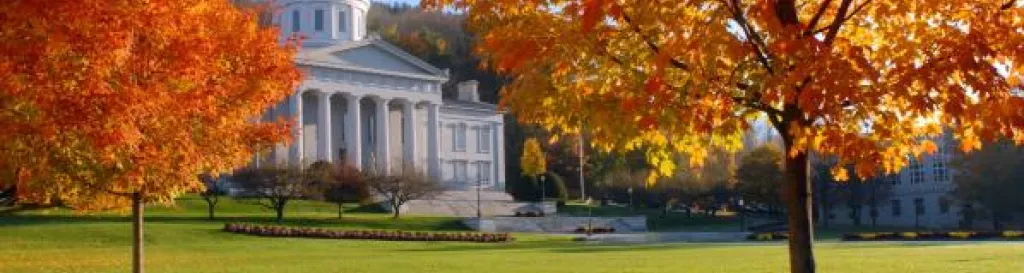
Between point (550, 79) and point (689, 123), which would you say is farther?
point (550, 79)

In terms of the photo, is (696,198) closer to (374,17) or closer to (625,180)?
(625,180)

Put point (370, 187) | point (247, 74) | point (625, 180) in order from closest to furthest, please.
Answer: point (247, 74)
point (370, 187)
point (625, 180)

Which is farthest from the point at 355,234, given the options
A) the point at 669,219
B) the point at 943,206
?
the point at 943,206

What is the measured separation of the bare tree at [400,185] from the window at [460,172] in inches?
808

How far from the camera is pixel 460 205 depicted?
249 ft

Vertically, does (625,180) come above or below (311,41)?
below

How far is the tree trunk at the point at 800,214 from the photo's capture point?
8.89 meters

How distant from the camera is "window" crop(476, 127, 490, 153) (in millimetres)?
91188

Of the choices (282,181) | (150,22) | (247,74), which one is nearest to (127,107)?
(150,22)

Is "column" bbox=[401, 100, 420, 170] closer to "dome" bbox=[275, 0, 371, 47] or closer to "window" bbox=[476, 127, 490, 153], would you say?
"dome" bbox=[275, 0, 371, 47]

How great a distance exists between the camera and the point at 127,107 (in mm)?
12148

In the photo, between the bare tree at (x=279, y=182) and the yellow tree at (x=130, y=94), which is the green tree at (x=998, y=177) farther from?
the yellow tree at (x=130, y=94)

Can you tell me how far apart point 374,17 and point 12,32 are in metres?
123

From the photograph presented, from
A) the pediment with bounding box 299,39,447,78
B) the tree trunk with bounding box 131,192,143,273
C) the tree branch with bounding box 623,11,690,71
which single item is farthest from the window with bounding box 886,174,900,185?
the tree branch with bounding box 623,11,690,71
